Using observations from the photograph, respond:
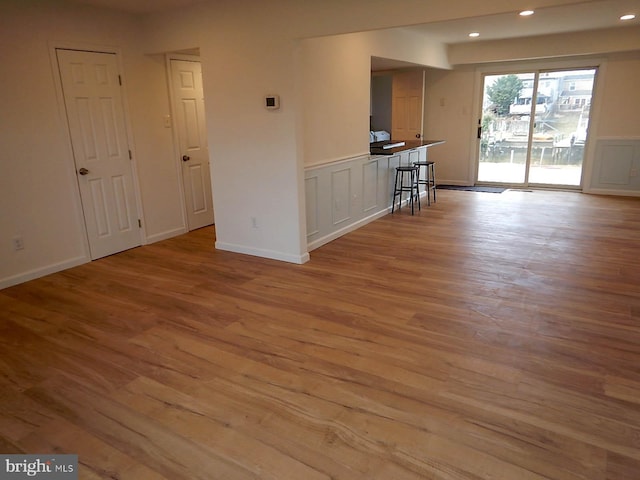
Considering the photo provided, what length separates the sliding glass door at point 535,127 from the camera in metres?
7.70

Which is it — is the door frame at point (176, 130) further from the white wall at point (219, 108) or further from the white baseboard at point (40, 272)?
the white baseboard at point (40, 272)

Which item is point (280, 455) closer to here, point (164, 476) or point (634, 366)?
point (164, 476)

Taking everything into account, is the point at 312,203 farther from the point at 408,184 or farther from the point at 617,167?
the point at 617,167

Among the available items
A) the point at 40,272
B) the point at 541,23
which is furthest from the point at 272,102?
the point at 541,23

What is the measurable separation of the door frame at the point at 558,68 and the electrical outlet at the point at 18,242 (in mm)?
7381

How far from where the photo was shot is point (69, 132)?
430cm

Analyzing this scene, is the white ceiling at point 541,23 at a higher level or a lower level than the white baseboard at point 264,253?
higher

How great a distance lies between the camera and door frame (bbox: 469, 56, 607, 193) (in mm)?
7309

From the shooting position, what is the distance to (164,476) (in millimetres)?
1871

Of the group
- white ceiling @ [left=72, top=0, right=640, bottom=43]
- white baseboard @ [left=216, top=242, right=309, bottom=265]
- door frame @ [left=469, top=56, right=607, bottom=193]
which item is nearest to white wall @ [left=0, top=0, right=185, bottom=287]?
white ceiling @ [left=72, top=0, right=640, bottom=43]

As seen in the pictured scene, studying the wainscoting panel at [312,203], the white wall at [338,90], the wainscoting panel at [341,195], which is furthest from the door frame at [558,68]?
the wainscoting panel at [312,203]

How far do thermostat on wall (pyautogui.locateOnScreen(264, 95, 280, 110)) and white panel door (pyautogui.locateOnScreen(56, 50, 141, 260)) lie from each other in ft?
5.69

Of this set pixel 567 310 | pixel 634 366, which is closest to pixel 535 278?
pixel 567 310

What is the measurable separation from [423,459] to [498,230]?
4120 mm
